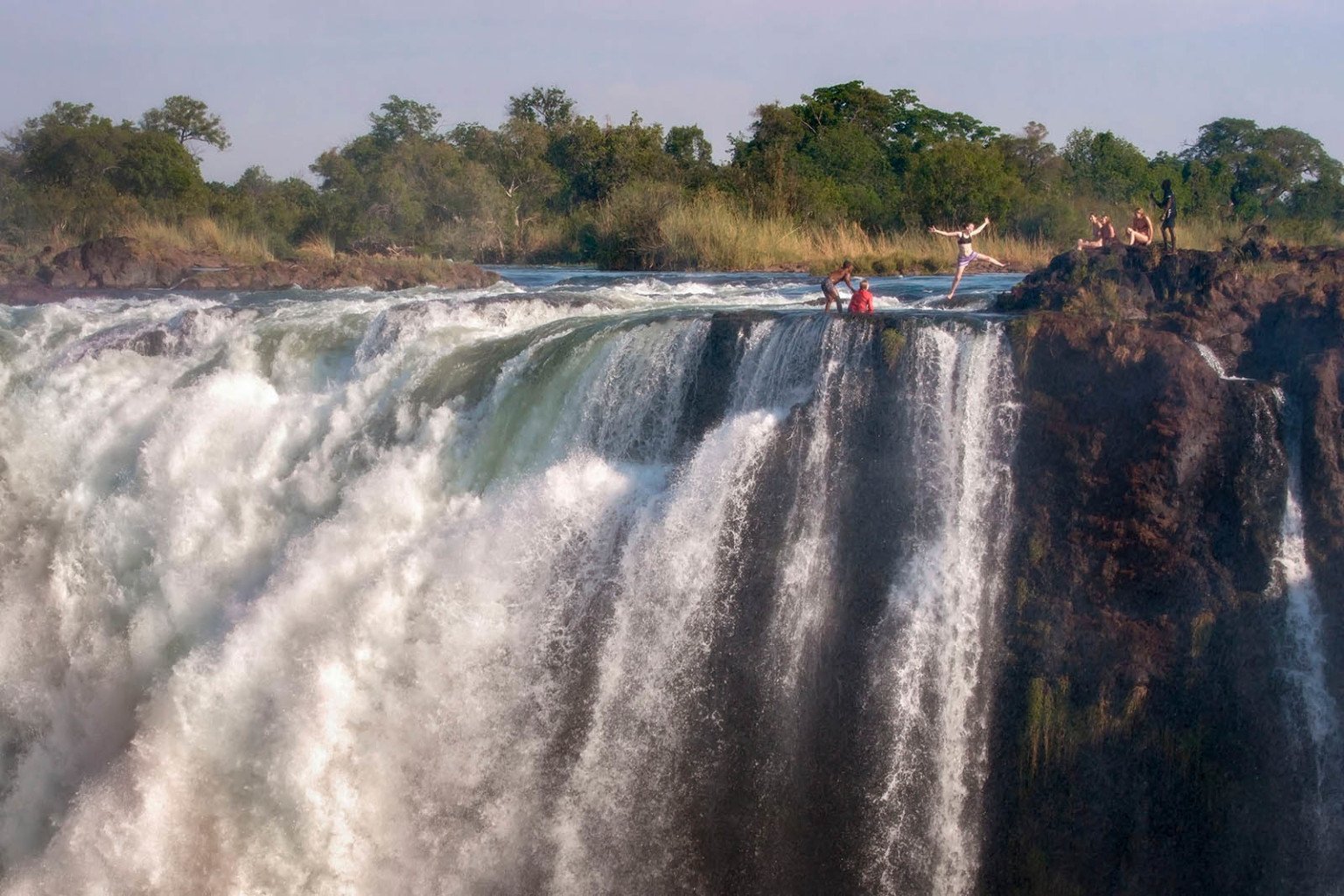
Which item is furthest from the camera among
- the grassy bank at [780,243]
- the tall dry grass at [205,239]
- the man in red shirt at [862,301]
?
the tall dry grass at [205,239]

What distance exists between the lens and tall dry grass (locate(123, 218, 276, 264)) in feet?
77.6

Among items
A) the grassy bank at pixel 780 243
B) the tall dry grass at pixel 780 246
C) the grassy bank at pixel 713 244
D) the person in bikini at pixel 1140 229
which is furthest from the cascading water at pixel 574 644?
the tall dry grass at pixel 780 246

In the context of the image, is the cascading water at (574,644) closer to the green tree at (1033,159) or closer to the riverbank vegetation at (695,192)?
the riverbank vegetation at (695,192)

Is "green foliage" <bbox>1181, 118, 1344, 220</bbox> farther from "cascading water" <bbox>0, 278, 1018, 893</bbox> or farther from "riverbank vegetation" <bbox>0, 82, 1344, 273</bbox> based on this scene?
"cascading water" <bbox>0, 278, 1018, 893</bbox>

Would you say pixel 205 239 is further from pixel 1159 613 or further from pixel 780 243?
pixel 1159 613

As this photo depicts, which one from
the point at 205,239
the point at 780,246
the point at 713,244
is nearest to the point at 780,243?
the point at 780,246

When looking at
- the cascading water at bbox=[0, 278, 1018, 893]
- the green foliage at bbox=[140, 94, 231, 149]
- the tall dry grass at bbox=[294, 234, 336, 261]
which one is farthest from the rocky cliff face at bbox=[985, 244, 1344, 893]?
the green foliage at bbox=[140, 94, 231, 149]

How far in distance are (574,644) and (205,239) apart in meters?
20.0

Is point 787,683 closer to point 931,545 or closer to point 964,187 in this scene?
point 931,545

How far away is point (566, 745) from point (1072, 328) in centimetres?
423

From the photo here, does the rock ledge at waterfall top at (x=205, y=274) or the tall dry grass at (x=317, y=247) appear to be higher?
the tall dry grass at (x=317, y=247)

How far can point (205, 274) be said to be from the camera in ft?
62.7

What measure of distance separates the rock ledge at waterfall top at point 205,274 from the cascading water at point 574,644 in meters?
8.99

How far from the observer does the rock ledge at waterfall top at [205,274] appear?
18.1m
